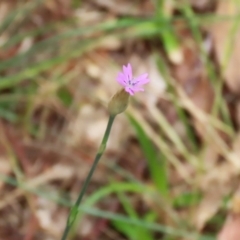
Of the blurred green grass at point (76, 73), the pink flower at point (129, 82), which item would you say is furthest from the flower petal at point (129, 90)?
the blurred green grass at point (76, 73)

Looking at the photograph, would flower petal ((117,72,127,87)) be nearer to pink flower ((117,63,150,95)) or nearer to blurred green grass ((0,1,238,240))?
pink flower ((117,63,150,95))

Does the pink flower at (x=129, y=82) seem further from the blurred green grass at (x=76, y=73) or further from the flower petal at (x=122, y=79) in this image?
the blurred green grass at (x=76, y=73)

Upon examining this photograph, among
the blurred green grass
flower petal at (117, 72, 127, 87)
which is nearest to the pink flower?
flower petal at (117, 72, 127, 87)

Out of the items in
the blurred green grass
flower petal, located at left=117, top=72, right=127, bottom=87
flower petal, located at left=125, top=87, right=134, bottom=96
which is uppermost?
the blurred green grass

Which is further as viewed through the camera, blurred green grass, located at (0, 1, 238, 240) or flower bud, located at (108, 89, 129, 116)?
blurred green grass, located at (0, 1, 238, 240)

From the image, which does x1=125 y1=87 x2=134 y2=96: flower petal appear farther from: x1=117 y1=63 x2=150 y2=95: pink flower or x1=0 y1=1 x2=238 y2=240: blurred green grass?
x1=0 y1=1 x2=238 y2=240: blurred green grass

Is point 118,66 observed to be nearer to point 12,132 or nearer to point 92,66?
point 92,66

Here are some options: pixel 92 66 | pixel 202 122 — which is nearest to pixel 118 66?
pixel 92 66

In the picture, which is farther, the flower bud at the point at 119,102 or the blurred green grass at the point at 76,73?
the blurred green grass at the point at 76,73

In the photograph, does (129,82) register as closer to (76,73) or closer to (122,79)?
(122,79)

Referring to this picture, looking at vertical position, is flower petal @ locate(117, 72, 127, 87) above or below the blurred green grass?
below

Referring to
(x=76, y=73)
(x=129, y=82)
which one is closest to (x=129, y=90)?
(x=129, y=82)
